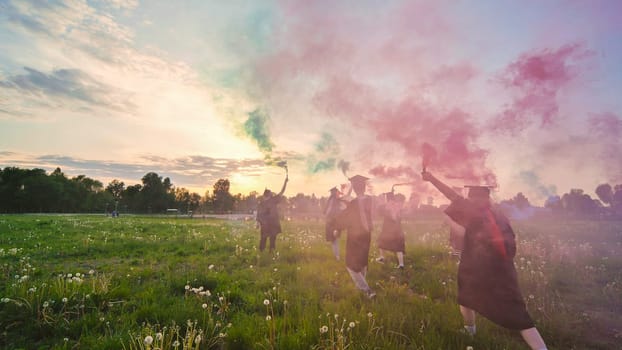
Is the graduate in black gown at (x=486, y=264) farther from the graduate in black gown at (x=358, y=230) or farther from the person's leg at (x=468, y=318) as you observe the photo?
the graduate in black gown at (x=358, y=230)

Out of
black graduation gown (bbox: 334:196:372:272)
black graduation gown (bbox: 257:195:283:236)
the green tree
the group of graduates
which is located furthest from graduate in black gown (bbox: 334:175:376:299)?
the green tree

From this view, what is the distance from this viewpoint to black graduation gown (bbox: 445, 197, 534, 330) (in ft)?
16.0

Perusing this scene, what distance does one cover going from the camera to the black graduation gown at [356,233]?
25.7ft

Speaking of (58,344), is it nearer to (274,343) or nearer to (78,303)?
(78,303)

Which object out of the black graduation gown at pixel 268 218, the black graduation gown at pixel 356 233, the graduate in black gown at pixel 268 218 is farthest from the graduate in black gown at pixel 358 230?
the black graduation gown at pixel 268 218

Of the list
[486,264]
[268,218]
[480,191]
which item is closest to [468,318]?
[486,264]

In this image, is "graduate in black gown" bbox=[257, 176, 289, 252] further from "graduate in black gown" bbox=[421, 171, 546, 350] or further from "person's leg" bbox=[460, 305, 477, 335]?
"person's leg" bbox=[460, 305, 477, 335]

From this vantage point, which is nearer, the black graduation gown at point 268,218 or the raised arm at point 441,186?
the raised arm at point 441,186

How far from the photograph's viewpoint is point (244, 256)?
501 inches

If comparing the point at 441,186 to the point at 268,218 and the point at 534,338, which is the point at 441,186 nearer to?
the point at 534,338

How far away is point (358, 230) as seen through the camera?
26.9ft

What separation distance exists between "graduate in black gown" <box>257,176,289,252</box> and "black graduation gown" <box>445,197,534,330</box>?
912 cm

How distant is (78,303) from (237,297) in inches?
119

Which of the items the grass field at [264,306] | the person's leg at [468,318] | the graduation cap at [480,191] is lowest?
the grass field at [264,306]
